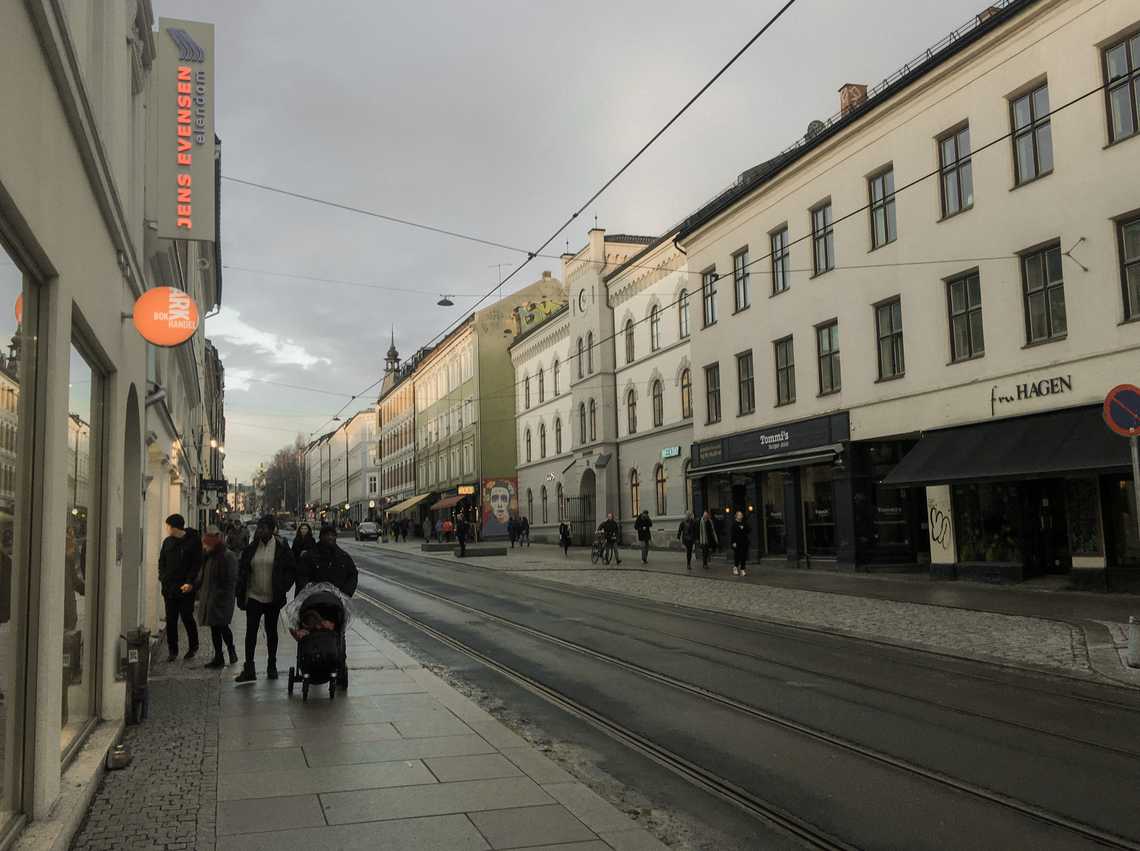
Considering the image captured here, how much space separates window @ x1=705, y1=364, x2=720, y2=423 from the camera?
33094 millimetres

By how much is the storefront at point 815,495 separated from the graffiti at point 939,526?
143 cm

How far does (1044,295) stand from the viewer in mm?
19203

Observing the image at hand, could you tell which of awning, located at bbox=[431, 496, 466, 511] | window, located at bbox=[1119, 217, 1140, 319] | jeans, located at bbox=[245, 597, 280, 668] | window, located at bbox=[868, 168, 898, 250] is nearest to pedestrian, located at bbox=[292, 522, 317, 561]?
jeans, located at bbox=[245, 597, 280, 668]

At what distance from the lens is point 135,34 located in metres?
11.2

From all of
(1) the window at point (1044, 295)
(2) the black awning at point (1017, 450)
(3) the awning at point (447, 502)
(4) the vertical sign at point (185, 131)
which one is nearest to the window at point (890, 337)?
(2) the black awning at point (1017, 450)

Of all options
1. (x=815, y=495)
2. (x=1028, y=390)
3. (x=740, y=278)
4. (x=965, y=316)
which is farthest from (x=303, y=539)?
(x=740, y=278)

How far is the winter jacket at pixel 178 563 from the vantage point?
11656mm

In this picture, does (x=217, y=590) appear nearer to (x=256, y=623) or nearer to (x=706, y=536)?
(x=256, y=623)

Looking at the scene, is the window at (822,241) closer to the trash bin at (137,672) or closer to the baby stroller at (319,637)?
the baby stroller at (319,637)

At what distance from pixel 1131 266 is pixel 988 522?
6089 mm

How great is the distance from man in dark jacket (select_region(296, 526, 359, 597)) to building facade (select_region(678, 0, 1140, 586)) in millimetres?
12569

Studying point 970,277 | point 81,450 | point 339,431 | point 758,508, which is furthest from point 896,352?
point 339,431

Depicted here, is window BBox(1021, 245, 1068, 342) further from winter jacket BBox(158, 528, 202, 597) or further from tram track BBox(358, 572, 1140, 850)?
winter jacket BBox(158, 528, 202, 597)

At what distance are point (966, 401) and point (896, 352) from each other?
3124 millimetres
